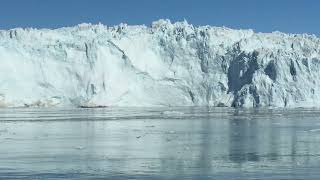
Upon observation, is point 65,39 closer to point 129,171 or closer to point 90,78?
point 90,78

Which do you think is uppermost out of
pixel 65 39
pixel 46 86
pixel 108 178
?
pixel 65 39

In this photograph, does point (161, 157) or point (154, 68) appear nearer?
point (161, 157)

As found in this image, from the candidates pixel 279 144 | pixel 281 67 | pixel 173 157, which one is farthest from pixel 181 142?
pixel 281 67

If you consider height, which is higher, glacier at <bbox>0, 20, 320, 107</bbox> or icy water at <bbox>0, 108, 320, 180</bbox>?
glacier at <bbox>0, 20, 320, 107</bbox>

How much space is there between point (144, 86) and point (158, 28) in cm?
854

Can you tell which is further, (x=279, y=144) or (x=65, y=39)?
(x=65, y=39)

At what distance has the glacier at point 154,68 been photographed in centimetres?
6244

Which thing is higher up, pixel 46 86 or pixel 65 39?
pixel 65 39

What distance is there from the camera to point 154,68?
228ft

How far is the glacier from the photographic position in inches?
2458

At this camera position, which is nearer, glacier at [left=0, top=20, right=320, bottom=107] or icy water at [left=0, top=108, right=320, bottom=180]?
icy water at [left=0, top=108, right=320, bottom=180]

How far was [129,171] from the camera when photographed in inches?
448

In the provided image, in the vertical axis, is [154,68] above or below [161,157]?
above

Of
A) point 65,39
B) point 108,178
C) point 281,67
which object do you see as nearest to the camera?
point 108,178
